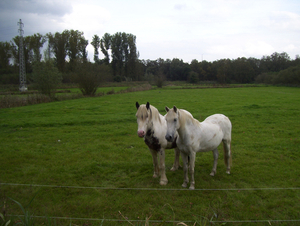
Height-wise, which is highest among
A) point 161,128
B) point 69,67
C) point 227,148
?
point 69,67

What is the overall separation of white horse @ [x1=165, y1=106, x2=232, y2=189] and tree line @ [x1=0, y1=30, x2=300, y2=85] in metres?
24.6

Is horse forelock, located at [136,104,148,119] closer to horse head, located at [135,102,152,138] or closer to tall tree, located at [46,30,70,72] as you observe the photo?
horse head, located at [135,102,152,138]

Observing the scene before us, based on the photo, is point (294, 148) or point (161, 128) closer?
point (161, 128)

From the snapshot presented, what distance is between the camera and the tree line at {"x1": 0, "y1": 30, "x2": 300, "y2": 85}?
4467cm

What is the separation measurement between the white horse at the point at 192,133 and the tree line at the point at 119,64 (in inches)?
968

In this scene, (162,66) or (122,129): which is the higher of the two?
(162,66)

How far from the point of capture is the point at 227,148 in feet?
16.4

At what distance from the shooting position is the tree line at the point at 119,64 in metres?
44.7

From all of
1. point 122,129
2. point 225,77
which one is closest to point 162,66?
point 225,77

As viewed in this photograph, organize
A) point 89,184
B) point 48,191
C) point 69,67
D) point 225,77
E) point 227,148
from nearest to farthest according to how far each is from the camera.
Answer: point 48,191, point 89,184, point 227,148, point 69,67, point 225,77

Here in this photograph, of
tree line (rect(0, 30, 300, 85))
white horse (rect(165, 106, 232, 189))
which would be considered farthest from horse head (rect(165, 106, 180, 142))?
tree line (rect(0, 30, 300, 85))

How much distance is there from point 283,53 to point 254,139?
3755 inches

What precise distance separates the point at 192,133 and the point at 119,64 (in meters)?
65.6

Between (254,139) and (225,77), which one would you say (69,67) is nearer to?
(254,139)
